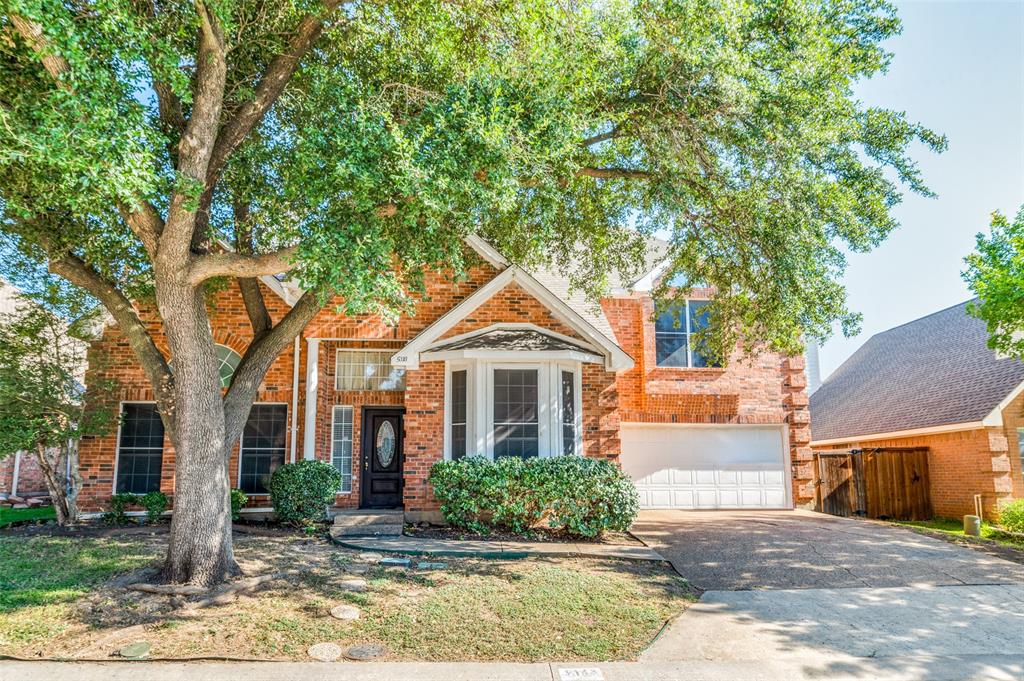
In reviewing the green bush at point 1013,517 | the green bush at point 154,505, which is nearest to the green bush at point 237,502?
the green bush at point 154,505

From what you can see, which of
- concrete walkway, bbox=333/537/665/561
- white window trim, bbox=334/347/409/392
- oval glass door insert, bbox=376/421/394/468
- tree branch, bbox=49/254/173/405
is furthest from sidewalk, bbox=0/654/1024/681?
white window trim, bbox=334/347/409/392

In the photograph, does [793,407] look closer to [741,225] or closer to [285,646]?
[741,225]

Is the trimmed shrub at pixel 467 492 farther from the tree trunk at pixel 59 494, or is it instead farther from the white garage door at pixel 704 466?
the tree trunk at pixel 59 494

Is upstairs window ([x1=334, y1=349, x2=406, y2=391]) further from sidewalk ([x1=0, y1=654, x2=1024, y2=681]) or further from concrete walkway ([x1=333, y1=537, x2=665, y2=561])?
sidewalk ([x1=0, y1=654, x2=1024, y2=681])

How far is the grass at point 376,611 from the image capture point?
19.3 ft

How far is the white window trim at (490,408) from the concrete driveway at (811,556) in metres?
2.27

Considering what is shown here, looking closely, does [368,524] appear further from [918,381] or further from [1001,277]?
[918,381]

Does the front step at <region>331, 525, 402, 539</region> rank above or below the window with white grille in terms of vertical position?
below

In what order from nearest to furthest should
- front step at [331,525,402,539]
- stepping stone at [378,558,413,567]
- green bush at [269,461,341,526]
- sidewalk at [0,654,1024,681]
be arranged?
sidewalk at [0,654,1024,681] < stepping stone at [378,558,413,567] < front step at [331,525,402,539] < green bush at [269,461,341,526]

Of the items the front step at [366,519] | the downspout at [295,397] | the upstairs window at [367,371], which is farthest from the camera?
the upstairs window at [367,371]

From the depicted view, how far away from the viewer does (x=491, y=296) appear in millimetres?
12820

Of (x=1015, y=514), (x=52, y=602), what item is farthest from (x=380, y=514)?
(x=1015, y=514)

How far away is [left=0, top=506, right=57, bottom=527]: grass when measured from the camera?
12.5m

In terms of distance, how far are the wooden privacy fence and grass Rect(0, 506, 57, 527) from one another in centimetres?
1710
